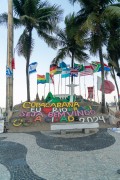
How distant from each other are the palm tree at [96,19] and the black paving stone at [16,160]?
1197cm

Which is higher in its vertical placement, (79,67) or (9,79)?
(79,67)

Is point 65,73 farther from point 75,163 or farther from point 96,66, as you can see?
point 75,163

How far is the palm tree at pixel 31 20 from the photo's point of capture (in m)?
22.8

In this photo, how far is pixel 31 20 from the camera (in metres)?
22.3

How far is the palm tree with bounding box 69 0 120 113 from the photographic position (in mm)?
19844

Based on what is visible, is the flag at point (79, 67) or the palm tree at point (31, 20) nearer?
the palm tree at point (31, 20)

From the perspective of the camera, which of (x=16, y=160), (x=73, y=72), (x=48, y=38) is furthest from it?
(x=73, y=72)

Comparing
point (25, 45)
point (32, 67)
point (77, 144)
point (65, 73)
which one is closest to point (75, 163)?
point (77, 144)

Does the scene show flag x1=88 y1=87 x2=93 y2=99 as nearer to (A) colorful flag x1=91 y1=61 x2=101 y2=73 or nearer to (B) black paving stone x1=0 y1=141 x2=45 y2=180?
(A) colorful flag x1=91 y1=61 x2=101 y2=73

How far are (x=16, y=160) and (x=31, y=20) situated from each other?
16971 mm

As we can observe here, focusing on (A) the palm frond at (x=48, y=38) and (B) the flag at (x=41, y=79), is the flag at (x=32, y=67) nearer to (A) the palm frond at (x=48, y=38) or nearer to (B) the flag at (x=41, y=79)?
(A) the palm frond at (x=48, y=38)

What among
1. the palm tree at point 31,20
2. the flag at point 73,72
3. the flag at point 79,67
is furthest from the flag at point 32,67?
the flag at point 79,67

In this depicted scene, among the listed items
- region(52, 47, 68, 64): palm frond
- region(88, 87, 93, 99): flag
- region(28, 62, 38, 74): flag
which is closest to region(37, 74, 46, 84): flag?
region(52, 47, 68, 64): palm frond

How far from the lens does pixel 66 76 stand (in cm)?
2772
